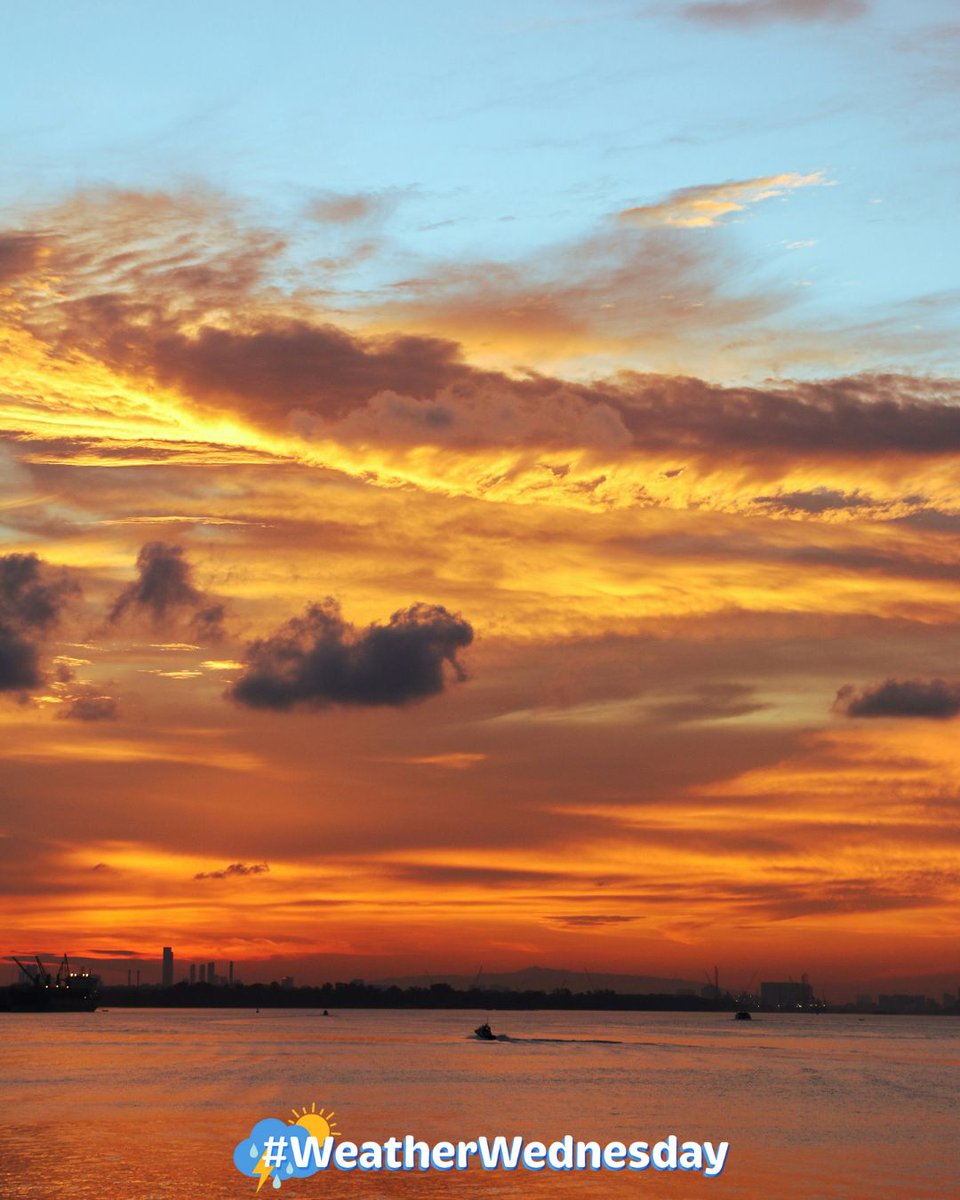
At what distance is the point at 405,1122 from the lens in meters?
109

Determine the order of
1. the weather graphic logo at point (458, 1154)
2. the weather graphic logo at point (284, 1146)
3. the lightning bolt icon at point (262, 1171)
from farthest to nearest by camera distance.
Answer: the weather graphic logo at point (458, 1154) → the weather graphic logo at point (284, 1146) → the lightning bolt icon at point (262, 1171)

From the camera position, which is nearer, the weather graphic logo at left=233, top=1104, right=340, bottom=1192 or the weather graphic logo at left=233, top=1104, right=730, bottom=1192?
the weather graphic logo at left=233, top=1104, right=340, bottom=1192

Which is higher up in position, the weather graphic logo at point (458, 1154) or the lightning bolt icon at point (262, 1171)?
the lightning bolt icon at point (262, 1171)

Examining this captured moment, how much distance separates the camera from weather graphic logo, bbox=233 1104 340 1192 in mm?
82500

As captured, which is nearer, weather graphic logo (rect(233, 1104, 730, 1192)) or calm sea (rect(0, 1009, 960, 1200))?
calm sea (rect(0, 1009, 960, 1200))

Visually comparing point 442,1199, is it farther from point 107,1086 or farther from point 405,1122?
point 107,1086

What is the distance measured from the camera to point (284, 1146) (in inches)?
3706

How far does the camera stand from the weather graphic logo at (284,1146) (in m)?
82.5

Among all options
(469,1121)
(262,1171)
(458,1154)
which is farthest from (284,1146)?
(469,1121)

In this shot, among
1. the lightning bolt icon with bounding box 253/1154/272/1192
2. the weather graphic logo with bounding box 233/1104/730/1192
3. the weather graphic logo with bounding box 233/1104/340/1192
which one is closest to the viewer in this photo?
the lightning bolt icon with bounding box 253/1154/272/1192

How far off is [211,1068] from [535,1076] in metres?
40.1

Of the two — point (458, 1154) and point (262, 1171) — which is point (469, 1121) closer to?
point (458, 1154)

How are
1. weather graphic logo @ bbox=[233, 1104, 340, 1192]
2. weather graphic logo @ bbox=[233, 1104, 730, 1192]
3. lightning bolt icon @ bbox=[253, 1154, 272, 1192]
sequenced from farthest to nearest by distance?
weather graphic logo @ bbox=[233, 1104, 730, 1192] → weather graphic logo @ bbox=[233, 1104, 340, 1192] → lightning bolt icon @ bbox=[253, 1154, 272, 1192]

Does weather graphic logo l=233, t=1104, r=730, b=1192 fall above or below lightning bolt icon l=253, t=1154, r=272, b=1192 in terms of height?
below
